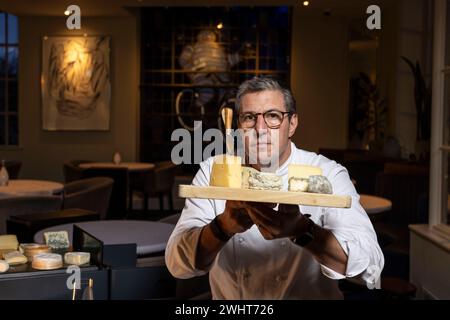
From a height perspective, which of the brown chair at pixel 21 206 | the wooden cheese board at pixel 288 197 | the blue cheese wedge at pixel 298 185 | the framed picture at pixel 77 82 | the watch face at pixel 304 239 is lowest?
the brown chair at pixel 21 206

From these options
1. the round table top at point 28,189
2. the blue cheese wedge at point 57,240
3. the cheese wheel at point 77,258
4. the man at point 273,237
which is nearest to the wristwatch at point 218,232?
the man at point 273,237

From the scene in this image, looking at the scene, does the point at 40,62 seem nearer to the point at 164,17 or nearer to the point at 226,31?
the point at 164,17

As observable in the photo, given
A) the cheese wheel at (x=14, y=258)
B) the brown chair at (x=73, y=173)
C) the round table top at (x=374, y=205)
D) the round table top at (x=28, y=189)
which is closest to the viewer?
the cheese wheel at (x=14, y=258)

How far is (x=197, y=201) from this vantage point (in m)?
1.70

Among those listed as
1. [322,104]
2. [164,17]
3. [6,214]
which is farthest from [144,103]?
[6,214]

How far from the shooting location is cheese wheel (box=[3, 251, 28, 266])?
5.79 feet

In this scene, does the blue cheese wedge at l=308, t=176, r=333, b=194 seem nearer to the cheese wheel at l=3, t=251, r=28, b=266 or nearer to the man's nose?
the man's nose

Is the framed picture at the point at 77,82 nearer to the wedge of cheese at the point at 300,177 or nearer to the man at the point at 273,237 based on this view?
the man at the point at 273,237

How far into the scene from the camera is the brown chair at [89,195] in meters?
4.66

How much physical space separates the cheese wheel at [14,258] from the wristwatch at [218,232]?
0.72 meters

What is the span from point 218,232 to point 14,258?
76 centimetres

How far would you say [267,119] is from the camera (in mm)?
1468

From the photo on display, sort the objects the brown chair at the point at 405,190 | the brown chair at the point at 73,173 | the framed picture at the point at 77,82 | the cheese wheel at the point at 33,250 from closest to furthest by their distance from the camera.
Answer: the cheese wheel at the point at 33,250 → the brown chair at the point at 405,190 → the brown chair at the point at 73,173 → the framed picture at the point at 77,82

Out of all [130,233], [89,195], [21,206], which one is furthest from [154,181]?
[130,233]
